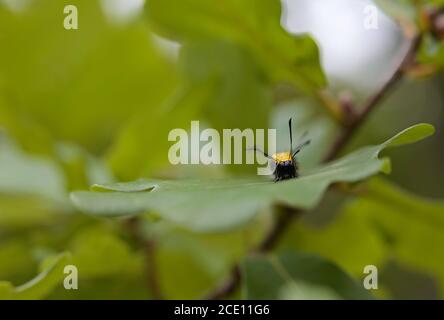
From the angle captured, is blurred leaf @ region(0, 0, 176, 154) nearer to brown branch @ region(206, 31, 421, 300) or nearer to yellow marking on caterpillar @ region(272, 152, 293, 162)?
brown branch @ region(206, 31, 421, 300)

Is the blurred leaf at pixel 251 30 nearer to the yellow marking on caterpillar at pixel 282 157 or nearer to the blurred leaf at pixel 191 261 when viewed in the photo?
the yellow marking on caterpillar at pixel 282 157

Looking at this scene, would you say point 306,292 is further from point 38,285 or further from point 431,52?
point 431,52

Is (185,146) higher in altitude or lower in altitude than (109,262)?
higher

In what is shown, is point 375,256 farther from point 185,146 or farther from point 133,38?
point 133,38

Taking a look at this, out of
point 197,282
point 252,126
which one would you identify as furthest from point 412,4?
point 197,282

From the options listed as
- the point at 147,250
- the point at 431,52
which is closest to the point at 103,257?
the point at 147,250
